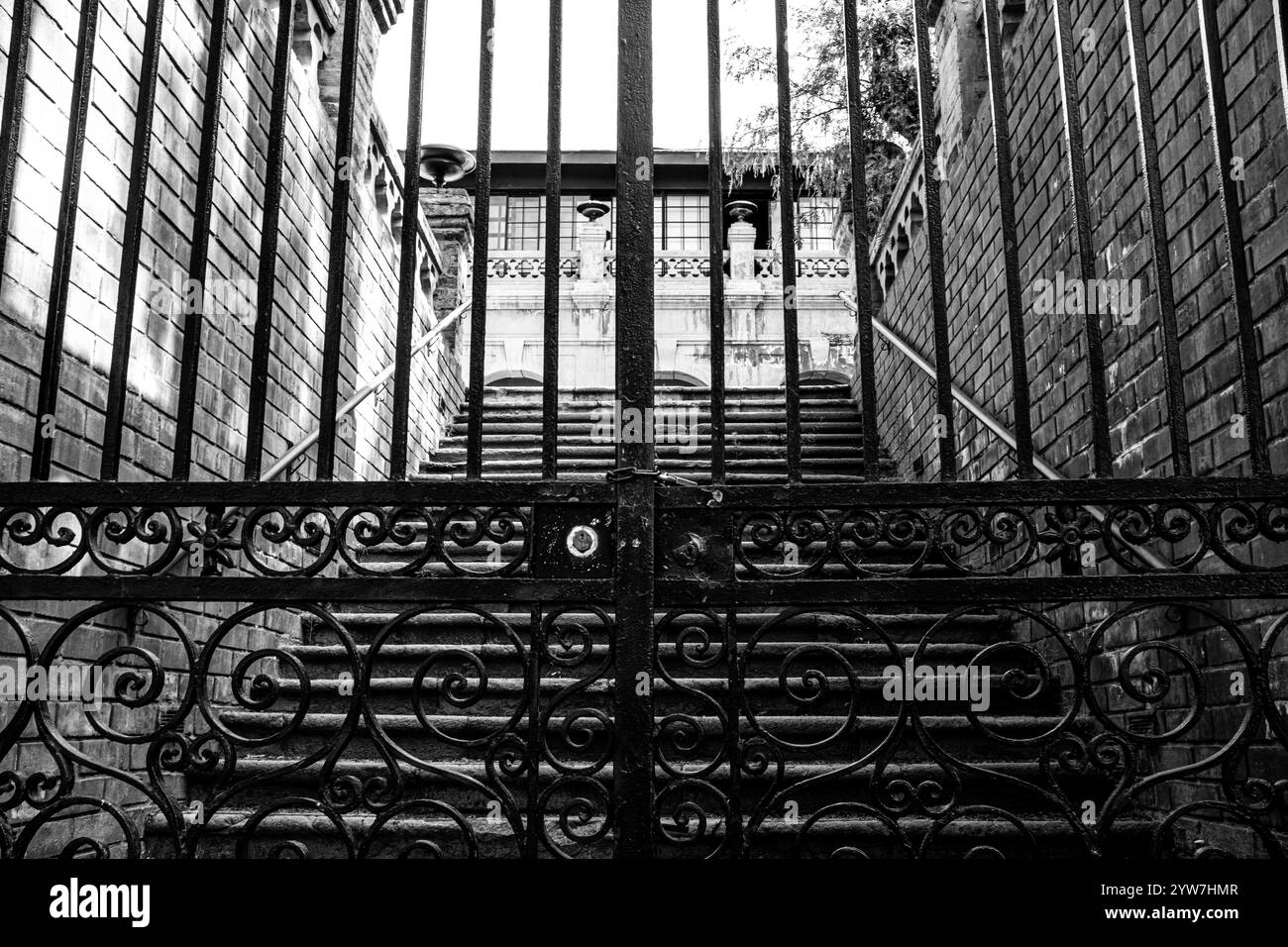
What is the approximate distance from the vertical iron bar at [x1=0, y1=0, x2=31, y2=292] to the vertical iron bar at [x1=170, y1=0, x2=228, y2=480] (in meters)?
0.41

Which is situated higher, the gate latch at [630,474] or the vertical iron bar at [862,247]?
the vertical iron bar at [862,247]

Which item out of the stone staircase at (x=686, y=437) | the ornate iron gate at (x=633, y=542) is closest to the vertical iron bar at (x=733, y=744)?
the ornate iron gate at (x=633, y=542)

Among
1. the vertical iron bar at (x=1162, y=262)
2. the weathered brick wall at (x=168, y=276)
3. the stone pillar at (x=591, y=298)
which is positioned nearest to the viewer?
the vertical iron bar at (x=1162, y=262)

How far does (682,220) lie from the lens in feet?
68.2

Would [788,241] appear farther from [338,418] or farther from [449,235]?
[449,235]

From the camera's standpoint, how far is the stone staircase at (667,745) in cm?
210

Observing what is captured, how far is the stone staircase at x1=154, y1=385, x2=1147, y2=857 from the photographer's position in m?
2.10

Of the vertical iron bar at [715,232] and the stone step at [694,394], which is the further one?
the stone step at [694,394]

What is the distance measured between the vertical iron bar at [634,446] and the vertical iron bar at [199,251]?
947mm

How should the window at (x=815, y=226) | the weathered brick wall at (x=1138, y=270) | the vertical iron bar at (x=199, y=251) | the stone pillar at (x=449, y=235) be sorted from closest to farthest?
1. the vertical iron bar at (x=199, y=251)
2. the weathered brick wall at (x=1138, y=270)
3. the stone pillar at (x=449, y=235)
4. the window at (x=815, y=226)

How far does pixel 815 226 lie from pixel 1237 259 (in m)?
17.9

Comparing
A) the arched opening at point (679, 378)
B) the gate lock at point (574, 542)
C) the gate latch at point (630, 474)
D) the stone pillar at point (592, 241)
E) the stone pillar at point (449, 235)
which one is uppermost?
the stone pillar at point (592, 241)

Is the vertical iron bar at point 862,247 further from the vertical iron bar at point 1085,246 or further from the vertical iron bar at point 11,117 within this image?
the vertical iron bar at point 11,117
